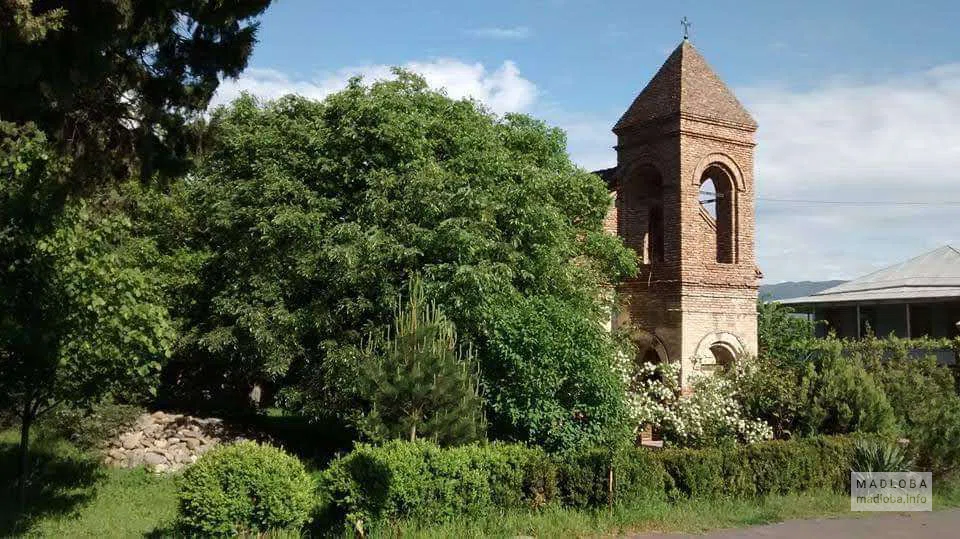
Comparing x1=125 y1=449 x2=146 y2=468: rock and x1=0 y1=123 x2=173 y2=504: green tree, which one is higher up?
x1=0 y1=123 x2=173 y2=504: green tree

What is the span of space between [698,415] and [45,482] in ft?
42.3

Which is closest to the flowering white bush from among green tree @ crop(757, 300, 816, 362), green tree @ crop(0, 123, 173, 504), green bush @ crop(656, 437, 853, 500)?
green bush @ crop(656, 437, 853, 500)

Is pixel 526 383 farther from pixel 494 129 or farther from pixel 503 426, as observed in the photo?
pixel 494 129

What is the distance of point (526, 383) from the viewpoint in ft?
41.3

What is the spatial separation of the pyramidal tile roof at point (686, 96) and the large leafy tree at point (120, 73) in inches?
506

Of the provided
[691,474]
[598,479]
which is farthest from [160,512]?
[691,474]

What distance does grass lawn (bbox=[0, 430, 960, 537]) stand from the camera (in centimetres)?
1088

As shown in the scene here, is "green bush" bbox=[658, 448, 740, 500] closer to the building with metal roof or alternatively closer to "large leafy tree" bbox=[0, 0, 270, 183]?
"large leafy tree" bbox=[0, 0, 270, 183]

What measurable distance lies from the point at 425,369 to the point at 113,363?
488cm

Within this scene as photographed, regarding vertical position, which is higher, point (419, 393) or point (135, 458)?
point (419, 393)

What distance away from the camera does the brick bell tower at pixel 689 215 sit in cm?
1986

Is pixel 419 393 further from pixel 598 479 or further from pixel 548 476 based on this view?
pixel 598 479

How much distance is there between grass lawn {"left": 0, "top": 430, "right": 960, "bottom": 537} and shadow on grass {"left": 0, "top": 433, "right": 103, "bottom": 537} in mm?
17

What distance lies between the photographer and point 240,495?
384 inches
